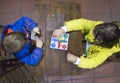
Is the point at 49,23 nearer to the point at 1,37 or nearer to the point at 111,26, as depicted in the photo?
the point at 1,37

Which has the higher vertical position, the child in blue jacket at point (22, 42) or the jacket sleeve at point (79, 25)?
the jacket sleeve at point (79, 25)

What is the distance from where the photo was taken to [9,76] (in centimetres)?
186

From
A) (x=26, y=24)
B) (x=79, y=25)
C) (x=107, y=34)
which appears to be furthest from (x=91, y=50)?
(x=26, y=24)

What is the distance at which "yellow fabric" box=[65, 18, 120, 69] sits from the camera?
5.39 ft

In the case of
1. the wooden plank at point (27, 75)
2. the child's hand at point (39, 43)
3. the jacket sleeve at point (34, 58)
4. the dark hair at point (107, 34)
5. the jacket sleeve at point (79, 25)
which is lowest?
the wooden plank at point (27, 75)

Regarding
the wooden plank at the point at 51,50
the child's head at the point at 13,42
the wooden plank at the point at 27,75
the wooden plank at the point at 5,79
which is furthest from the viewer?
the wooden plank at the point at 27,75

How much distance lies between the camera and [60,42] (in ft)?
5.56

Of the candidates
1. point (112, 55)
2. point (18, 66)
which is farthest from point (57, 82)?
point (112, 55)

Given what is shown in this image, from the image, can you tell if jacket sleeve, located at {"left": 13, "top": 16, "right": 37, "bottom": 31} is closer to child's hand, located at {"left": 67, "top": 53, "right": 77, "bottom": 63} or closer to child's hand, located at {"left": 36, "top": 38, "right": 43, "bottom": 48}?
child's hand, located at {"left": 36, "top": 38, "right": 43, "bottom": 48}

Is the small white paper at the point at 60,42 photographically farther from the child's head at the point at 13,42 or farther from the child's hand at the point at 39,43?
the child's head at the point at 13,42

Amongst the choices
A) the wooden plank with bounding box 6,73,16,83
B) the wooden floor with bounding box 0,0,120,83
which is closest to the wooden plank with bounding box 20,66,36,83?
the wooden floor with bounding box 0,0,120,83

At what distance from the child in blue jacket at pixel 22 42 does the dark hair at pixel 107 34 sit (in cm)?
47

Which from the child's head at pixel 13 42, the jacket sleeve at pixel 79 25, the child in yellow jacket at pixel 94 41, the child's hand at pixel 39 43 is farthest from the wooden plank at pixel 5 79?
the jacket sleeve at pixel 79 25

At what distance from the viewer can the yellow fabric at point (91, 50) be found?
1642 mm
